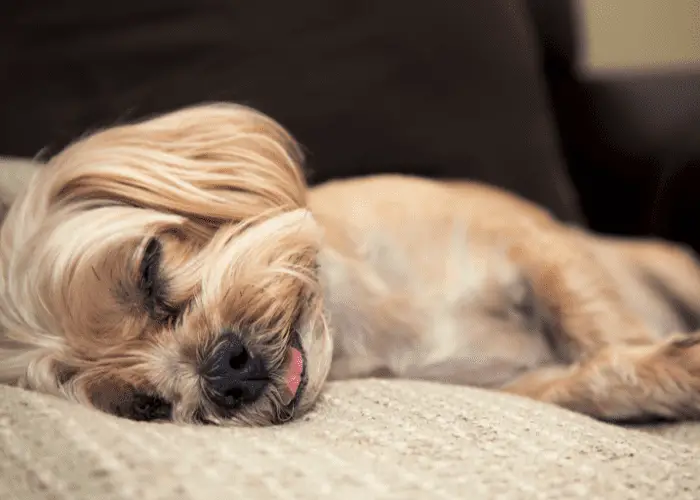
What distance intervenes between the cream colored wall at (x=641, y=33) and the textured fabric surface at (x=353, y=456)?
2.46m

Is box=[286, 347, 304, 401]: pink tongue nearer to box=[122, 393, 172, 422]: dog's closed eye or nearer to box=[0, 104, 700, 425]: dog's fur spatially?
box=[0, 104, 700, 425]: dog's fur

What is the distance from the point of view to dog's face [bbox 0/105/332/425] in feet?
3.59

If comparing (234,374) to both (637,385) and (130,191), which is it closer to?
(130,191)

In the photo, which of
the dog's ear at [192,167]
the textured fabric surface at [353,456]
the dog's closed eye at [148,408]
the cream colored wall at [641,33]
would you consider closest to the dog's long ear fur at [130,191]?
the dog's ear at [192,167]

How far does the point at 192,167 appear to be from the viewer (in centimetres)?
125

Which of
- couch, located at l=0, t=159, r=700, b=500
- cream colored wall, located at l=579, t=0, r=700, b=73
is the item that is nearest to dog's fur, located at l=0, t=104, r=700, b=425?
couch, located at l=0, t=159, r=700, b=500

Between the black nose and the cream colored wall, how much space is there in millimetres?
2379

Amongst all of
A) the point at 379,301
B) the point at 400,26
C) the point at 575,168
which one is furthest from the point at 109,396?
the point at 575,168

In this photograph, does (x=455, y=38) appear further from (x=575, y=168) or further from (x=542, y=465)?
(x=542, y=465)

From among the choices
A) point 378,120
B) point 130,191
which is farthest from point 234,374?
point 378,120

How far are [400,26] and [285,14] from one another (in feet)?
0.87

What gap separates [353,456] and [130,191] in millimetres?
637

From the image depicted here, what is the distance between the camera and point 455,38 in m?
1.78

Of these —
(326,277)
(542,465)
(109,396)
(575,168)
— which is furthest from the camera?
(575,168)
